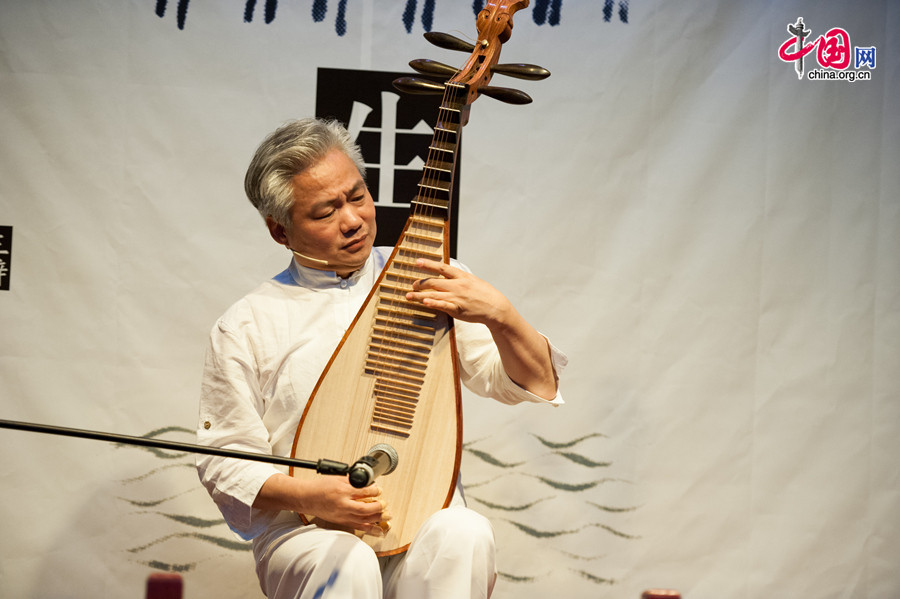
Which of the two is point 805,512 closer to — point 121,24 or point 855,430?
point 855,430

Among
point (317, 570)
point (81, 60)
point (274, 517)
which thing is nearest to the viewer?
point (317, 570)

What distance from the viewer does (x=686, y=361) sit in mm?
2475

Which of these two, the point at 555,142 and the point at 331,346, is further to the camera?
the point at 555,142

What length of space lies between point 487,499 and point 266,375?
99 cm

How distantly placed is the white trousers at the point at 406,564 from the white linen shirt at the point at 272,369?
14 cm

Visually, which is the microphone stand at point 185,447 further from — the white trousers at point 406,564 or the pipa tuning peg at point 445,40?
the pipa tuning peg at point 445,40

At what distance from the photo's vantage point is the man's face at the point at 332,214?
5.65 feet

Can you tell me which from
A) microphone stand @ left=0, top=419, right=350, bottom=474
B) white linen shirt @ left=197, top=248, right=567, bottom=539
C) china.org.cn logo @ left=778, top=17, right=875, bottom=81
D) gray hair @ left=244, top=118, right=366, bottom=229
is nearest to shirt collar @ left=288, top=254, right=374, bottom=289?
white linen shirt @ left=197, top=248, right=567, bottom=539

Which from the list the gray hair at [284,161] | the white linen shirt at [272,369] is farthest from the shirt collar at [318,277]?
the gray hair at [284,161]

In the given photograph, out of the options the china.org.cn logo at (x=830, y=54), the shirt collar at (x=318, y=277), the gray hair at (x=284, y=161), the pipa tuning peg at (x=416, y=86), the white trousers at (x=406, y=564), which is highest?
the china.org.cn logo at (x=830, y=54)

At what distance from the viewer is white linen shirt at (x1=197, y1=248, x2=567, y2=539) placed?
1585 mm

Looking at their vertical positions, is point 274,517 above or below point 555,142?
below

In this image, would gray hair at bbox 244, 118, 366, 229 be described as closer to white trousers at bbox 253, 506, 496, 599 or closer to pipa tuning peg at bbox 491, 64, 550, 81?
pipa tuning peg at bbox 491, 64, 550, 81

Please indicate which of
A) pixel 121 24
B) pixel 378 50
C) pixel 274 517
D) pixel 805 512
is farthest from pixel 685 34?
pixel 274 517
